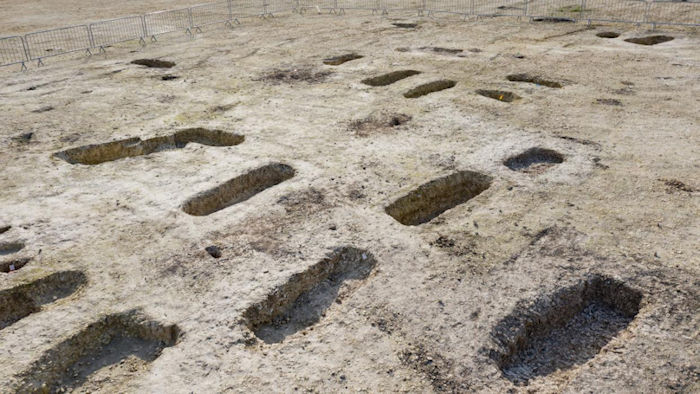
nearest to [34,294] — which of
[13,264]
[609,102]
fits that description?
[13,264]

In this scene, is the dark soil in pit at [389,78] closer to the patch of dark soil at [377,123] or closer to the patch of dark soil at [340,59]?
the patch of dark soil at [340,59]

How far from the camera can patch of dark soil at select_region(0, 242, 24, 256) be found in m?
5.79

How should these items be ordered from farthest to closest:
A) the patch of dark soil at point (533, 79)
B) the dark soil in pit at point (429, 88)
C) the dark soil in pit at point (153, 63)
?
the dark soil in pit at point (153, 63), the patch of dark soil at point (533, 79), the dark soil in pit at point (429, 88)

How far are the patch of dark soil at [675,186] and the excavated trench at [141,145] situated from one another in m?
5.62

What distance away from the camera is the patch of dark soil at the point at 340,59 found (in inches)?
506

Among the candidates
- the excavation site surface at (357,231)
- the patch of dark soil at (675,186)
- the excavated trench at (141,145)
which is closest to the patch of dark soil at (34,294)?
the excavation site surface at (357,231)

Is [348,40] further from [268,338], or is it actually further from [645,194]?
[268,338]

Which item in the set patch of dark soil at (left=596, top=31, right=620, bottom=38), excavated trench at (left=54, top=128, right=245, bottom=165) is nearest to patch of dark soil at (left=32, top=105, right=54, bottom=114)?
excavated trench at (left=54, top=128, right=245, bottom=165)

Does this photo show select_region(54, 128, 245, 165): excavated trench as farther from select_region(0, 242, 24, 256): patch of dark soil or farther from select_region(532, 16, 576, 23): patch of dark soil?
select_region(532, 16, 576, 23): patch of dark soil

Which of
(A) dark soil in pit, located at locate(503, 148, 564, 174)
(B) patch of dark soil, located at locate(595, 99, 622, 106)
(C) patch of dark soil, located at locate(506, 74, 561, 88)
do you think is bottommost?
(A) dark soil in pit, located at locate(503, 148, 564, 174)

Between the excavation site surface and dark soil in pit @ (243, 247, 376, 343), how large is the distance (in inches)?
0.8

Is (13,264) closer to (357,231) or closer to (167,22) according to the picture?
(357,231)

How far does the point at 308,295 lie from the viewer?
5.23 metres

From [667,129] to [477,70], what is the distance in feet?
13.5
